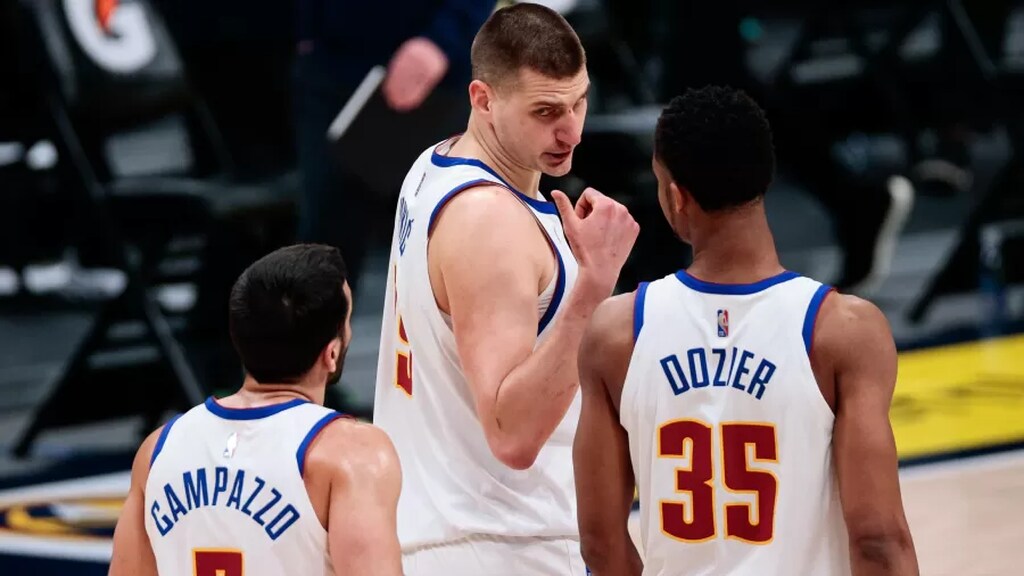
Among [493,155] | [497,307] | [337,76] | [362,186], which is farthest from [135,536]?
[337,76]

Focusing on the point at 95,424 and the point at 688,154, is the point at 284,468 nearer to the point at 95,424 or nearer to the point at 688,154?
the point at 688,154

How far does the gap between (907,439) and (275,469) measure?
14.9 ft

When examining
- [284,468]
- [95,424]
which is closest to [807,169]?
[95,424]

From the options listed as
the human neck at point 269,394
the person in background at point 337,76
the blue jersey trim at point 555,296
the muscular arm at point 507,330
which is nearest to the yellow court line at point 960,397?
the person in background at point 337,76

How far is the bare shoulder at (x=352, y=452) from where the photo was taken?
2539 mm

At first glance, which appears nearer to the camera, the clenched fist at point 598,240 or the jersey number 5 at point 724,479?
the jersey number 5 at point 724,479

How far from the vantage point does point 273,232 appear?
316 inches

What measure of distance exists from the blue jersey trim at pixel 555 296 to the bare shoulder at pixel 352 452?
43cm

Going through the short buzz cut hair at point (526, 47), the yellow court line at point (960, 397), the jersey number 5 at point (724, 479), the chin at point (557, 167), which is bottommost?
the yellow court line at point (960, 397)

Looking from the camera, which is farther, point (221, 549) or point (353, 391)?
point (353, 391)

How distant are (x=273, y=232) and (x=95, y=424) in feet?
4.66

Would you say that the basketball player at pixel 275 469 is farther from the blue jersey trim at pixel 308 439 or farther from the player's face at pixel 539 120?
the player's face at pixel 539 120

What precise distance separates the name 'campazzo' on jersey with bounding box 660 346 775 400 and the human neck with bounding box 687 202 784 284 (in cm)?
12

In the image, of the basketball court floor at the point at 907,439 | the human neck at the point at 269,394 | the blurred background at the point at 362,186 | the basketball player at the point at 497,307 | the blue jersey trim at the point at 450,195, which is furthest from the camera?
the blurred background at the point at 362,186
